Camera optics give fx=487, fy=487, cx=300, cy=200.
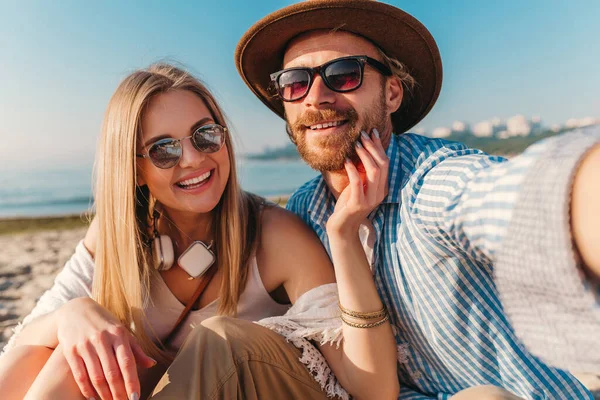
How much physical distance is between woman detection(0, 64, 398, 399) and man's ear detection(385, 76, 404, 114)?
36 centimetres

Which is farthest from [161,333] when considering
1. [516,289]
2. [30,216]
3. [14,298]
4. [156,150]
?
[30,216]

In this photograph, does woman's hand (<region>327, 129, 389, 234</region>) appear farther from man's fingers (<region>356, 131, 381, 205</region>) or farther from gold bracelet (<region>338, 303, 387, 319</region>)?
gold bracelet (<region>338, 303, 387, 319</region>)

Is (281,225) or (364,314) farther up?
(281,225)

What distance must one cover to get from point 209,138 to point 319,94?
2.11ft

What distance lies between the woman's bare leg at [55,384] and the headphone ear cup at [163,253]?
818mm

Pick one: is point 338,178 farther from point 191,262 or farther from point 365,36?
point 191,262

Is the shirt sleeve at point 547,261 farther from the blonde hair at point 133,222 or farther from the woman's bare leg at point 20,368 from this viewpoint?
the woman's bare leg at point 20,368

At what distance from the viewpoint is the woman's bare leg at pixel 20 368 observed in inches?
80.0

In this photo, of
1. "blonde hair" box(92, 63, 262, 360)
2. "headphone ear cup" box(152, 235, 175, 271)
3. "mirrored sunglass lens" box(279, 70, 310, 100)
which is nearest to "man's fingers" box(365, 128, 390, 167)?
"mirrored sunglass lens" box(279, 70, 310, 100)

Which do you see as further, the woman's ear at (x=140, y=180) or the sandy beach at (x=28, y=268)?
the sandy beach at (x=28, y=268)

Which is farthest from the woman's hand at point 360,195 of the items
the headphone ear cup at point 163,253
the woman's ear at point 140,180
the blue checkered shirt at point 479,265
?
the woman's ear at point 140,180

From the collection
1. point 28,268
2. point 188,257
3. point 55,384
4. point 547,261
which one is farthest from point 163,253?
point 28,268

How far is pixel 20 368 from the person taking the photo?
6.91 ft

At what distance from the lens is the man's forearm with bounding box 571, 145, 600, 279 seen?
0.88 metres
